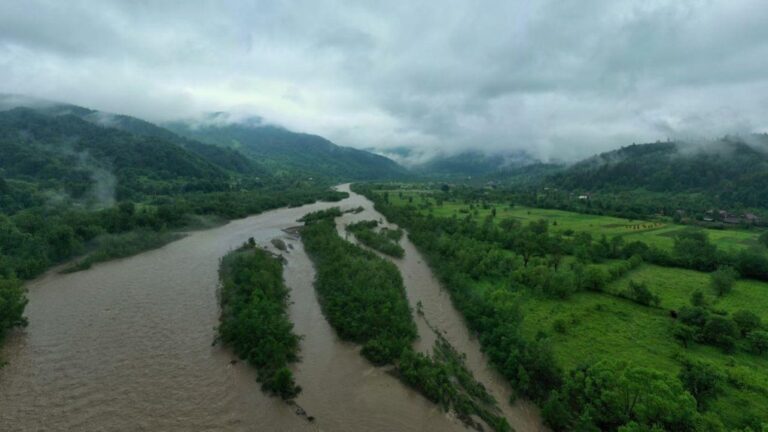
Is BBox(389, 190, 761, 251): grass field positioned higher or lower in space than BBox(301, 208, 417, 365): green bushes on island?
higher

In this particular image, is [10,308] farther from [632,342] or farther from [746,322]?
[746,322]

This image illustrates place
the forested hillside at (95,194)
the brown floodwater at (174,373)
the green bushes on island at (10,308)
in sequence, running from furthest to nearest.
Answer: the forested hillside at (95,194)
the green bushes on island at (10,308)
the brown floodwater at (174,373)

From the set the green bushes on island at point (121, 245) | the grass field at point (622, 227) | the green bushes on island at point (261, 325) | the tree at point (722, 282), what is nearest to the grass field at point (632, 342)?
the tree at point (722, 282)

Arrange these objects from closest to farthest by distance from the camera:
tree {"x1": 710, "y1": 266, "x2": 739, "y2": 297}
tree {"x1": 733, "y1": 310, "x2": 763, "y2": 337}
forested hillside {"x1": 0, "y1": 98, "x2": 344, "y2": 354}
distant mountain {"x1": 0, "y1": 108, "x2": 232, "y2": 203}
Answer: tree {"x1": 733, "y1": 310, "x2": 763, "y2": 337} < tree {"x1": 710, "y1": 266, "x2": 739, "y2": 297} < forested hillside {"x1": 0, "y1": 98, "x2": 344, "y2": 354} < distant mountain {"x1": 0, "y1": 108, "x2": 232, "y2": 203}

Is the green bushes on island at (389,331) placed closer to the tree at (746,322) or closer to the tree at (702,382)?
the tree at (702,382)

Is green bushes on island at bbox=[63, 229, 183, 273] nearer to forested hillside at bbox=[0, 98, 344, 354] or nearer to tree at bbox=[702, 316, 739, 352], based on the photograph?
forested hillside at bbox=[0, 98, 344, 354]

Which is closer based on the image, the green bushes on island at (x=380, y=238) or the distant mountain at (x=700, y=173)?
the green bushes on island at (x=380, y=238)

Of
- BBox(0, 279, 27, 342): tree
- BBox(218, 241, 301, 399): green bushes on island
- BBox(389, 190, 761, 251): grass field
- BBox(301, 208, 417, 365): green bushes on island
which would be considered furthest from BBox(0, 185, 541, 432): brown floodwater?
BBox(389, 190, 761, 251): grass field
